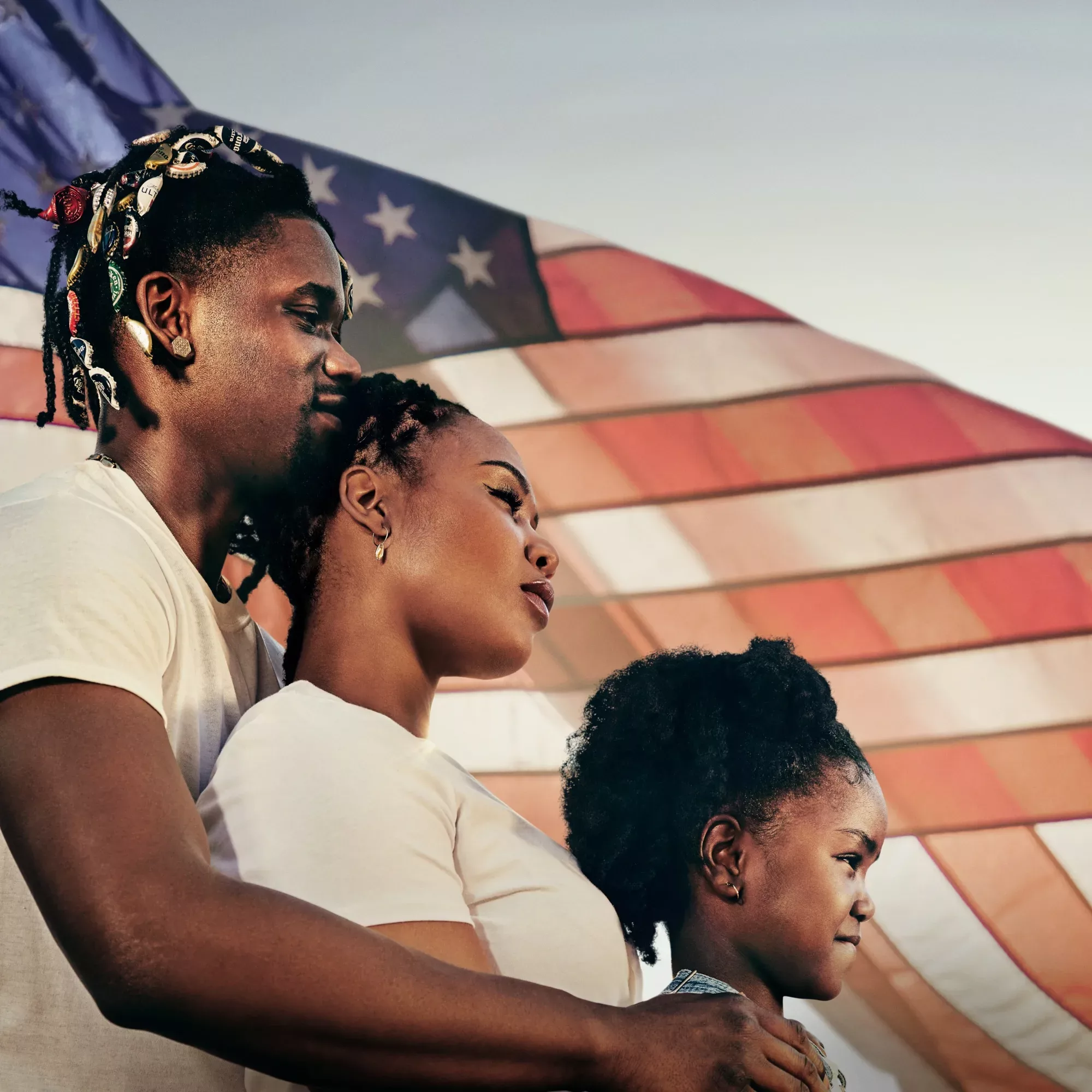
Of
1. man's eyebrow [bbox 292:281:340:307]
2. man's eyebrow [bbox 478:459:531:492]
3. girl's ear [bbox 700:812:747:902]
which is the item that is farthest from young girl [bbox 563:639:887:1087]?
man's eyebrow [bbox 292:281:340:307]

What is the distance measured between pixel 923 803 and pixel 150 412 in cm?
280

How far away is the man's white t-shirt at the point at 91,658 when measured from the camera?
130 cm

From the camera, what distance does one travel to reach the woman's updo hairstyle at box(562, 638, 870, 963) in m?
2.12

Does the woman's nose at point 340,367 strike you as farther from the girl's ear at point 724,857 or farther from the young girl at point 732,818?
the girl's ear at point 724,857

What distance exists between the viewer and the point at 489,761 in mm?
3830

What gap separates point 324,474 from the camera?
189cm


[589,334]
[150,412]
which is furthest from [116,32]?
[150,412]

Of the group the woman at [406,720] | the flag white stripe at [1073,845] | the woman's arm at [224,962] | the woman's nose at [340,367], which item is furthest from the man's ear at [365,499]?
the flag white stripe at [1073,845]

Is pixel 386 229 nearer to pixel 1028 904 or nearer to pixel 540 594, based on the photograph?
pixel 540 594

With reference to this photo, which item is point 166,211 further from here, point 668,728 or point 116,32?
point 116,32

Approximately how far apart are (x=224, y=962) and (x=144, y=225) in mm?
1172

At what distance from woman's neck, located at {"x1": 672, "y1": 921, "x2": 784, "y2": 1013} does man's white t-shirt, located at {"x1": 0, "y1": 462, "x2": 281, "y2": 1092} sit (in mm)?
799

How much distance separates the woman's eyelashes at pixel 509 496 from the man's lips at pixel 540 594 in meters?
0.13

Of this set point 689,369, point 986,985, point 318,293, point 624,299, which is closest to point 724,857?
point 318,293
